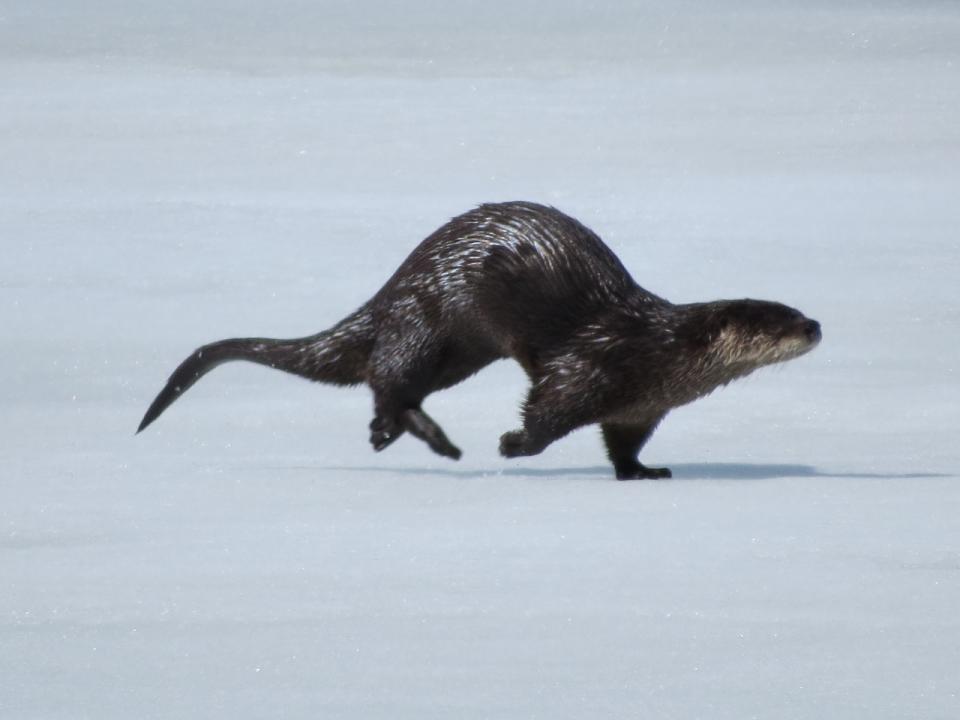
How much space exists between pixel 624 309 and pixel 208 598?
60.2 inches

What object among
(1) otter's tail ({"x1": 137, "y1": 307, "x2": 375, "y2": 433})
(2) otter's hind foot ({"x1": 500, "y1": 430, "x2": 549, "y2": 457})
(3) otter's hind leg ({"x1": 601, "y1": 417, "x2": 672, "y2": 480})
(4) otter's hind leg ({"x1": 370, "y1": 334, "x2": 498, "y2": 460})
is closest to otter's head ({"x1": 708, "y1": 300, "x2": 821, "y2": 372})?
(3) otter's hind leg ({"x1": 601, "y1": 417, "x2": 672, "y2": 480})

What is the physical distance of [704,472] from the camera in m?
4.86

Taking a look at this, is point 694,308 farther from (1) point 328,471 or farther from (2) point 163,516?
(2) point 163,516

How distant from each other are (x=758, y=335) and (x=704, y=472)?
370 millimetres

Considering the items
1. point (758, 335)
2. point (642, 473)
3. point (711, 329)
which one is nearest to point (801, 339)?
point (758, 335)

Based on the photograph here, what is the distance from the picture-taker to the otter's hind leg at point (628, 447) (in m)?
4.79

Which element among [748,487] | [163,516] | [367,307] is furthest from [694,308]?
[163,516]

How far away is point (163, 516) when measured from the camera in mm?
4223

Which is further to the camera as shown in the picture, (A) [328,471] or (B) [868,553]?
(A) [328,471]

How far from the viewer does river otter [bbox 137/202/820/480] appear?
185 inches

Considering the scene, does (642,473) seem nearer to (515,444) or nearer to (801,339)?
(515,444)

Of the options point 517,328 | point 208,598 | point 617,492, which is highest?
point 517,328

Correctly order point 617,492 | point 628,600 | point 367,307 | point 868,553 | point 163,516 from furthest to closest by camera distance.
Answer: point 367,307 → point 617,492 → point 163,516 → point 868,553 → point 628,600

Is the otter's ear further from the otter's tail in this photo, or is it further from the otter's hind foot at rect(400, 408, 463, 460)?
the otter's tail
